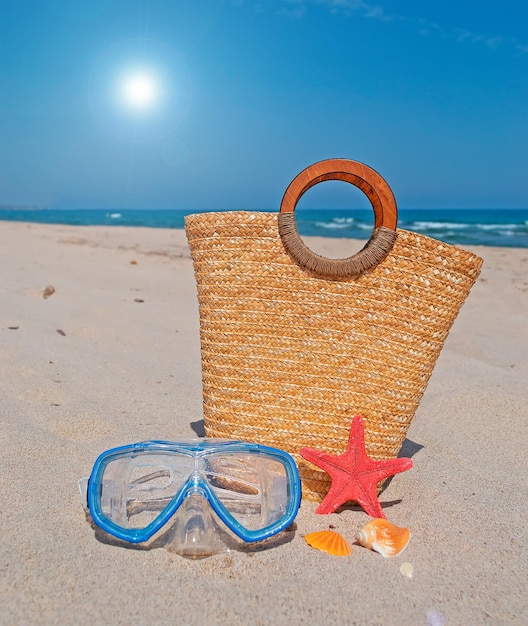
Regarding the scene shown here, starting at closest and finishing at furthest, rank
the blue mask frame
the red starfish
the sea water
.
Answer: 1. the blue mask frame
2. the red starfish
3. the sea water

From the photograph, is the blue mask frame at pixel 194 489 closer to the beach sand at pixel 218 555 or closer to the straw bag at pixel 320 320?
the beach sand at pixel 218 555

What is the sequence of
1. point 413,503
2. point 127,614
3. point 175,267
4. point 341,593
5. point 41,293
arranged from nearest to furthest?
point 127,614 < point 341,593 < point 413,503 < point 41,293 < point 175,267

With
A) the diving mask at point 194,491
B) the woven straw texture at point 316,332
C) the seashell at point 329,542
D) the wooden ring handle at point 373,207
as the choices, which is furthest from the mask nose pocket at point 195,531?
the wooden ring handle at point 373,207

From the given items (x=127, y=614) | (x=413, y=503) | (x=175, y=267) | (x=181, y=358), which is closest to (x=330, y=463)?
(x=413, y=503)

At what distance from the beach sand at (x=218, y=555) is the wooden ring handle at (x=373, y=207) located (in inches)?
29.2

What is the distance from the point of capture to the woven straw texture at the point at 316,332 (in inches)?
67.2

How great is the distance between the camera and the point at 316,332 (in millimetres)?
1741

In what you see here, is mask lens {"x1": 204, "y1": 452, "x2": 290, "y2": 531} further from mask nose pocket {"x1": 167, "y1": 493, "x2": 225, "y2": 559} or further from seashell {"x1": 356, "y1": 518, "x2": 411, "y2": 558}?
seashell {"x1": 356, "y1": 518, "x2": 411, "y2": 558}

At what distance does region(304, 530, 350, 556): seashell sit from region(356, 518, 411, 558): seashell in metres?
0.06

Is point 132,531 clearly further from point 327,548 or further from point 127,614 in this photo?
point 327,548

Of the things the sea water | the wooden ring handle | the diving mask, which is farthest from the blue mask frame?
the sea water

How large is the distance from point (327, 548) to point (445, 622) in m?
0.34

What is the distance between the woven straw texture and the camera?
67.2 inches

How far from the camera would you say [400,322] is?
1730 mm
